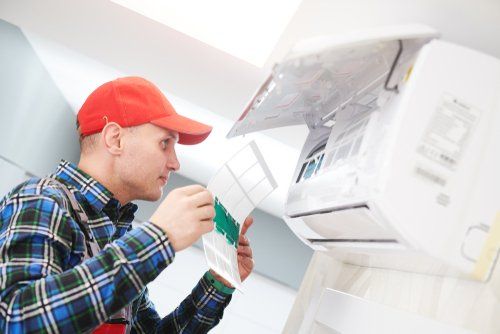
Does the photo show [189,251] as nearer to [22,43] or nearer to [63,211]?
[22,43]

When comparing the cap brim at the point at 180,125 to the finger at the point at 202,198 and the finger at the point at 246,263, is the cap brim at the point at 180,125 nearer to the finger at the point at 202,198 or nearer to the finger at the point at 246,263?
the finger at the point at 202,198

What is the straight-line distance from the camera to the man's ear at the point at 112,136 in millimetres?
1242

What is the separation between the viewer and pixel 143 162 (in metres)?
1.24

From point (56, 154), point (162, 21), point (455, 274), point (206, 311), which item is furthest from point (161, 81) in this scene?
point (56, 154)

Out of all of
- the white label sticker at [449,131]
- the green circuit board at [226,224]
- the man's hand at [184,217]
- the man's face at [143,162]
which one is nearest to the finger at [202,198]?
the man's hand at [184,217]

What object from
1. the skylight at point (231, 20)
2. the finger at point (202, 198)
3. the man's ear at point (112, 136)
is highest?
the skylight at point (231, 20)

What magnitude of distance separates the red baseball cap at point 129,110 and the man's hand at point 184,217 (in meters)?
0.30

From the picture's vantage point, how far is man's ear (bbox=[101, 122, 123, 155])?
4.08 feet

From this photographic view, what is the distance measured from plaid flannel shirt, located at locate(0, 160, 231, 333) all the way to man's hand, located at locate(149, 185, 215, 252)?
2 centimetres

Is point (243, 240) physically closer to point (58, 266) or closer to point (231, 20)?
point (58, 266)

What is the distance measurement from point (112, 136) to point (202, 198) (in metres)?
0.39

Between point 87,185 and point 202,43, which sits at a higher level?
point 202,43

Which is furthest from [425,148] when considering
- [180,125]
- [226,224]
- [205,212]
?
[180,125]

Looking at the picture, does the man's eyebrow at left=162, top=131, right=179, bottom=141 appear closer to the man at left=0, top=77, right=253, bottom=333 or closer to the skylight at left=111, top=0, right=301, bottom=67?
the man at left=0, top=77, right=253, bottom=333
